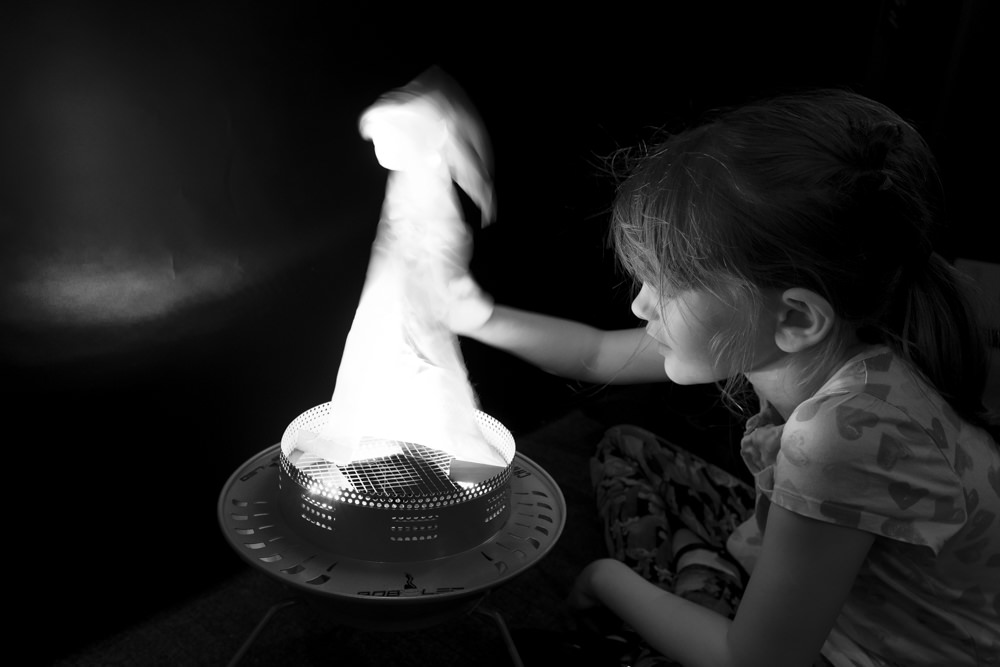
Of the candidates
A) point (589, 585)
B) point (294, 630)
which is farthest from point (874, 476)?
point (294, 630)

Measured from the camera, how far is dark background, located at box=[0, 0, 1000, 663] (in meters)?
0.94

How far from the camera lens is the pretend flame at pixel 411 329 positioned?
1016 mm

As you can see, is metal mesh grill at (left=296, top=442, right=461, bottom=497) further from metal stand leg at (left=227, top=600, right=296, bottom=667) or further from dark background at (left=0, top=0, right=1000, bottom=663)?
dark background at (left=0, top=0, right=1000, bottom=663)

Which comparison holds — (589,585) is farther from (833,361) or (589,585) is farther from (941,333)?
(941,333)

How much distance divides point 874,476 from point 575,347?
58 cm

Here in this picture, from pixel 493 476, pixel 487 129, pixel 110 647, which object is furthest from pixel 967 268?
pixel 110 647

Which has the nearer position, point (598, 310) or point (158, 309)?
point (158, 309)

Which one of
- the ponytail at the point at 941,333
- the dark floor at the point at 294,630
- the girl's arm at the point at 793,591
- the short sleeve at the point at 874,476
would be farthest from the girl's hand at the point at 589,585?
the ponytail at the point at 941,333

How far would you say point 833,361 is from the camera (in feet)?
2.92

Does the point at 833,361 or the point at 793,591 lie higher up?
the point at 833,361

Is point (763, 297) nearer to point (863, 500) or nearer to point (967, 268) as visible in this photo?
point (863, 500)

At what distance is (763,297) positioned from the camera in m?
0.84

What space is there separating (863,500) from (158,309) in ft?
3.17

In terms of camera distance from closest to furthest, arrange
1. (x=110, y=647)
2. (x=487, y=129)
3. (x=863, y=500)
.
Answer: (x=863, y=500) < (x=110, y=647) < (x=487, y=129)
